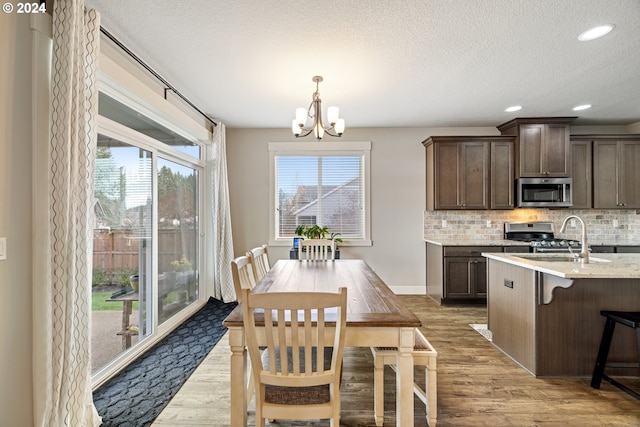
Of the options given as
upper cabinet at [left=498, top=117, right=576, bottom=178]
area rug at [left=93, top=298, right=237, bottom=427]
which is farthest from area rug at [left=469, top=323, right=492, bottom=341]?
area rug at [left=93, top=298, right=237, bottom=427]

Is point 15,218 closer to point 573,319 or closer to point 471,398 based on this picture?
point 471,398

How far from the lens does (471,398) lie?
6.63 ft

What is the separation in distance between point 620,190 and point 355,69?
14.3 ft

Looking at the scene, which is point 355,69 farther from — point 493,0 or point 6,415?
point 6,415

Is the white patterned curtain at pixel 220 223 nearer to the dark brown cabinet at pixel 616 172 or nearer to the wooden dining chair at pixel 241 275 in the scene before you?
the wooden dining chair at pixel 241 275

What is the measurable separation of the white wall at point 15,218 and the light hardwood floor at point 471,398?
757 mm

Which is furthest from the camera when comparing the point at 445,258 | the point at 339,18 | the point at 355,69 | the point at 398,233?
the point at 398,233

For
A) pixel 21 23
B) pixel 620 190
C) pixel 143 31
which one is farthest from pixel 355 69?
pixel 620 190

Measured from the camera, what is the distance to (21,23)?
1.51 meters

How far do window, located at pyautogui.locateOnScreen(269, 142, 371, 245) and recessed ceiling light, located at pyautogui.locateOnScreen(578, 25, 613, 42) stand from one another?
2785mm

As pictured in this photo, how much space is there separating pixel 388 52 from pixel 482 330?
2971 millimetres

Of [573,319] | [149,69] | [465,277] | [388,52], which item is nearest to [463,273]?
[465,277]

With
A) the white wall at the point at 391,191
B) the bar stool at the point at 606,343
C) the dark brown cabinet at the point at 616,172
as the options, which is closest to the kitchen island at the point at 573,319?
the bar stool at the point at 606,343

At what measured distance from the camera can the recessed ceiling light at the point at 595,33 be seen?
2.14m
